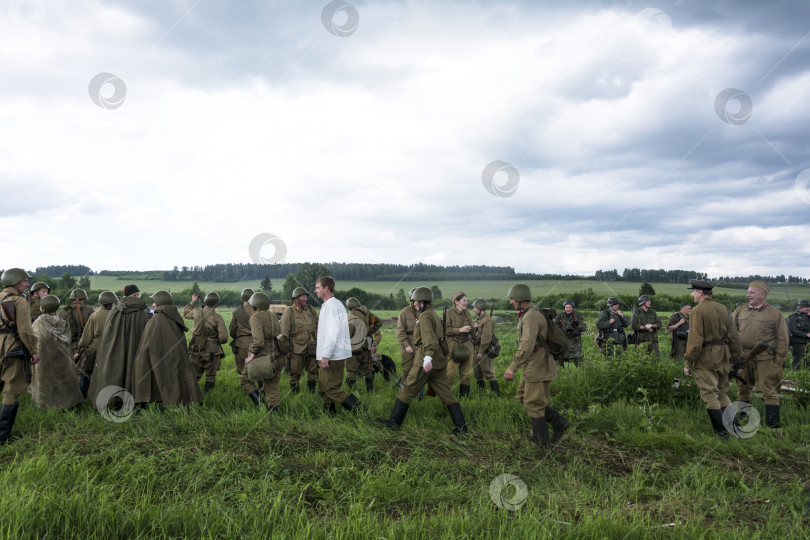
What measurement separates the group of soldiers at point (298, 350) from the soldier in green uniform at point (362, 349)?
18 centimetres

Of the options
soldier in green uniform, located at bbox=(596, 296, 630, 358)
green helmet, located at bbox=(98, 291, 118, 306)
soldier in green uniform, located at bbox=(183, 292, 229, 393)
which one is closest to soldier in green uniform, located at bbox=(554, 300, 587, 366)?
soldier in green uniform, located at bbox=(596, 296, 630, 358)

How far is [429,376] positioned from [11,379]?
5865 millimetres

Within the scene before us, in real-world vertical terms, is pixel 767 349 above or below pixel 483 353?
above

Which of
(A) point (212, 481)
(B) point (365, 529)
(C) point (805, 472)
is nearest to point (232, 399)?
(A) point (212, 481)

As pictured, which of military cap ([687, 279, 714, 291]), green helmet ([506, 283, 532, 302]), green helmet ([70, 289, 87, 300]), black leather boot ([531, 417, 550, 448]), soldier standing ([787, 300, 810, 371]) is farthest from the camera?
soldier standing ([787, 300, 810, 371])

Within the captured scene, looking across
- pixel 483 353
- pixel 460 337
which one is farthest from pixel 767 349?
pixel 460 337

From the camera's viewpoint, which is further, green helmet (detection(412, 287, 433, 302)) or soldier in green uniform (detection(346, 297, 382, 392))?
soldier in green uniform (detection(346, 297, 382, 392))

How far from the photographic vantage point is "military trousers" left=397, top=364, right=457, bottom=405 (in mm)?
6973

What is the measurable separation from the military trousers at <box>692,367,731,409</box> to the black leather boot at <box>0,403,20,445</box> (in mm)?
9863

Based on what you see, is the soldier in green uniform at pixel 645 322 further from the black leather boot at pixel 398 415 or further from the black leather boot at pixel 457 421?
the black leather boot at pixel 398 415

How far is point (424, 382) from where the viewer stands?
706 cm

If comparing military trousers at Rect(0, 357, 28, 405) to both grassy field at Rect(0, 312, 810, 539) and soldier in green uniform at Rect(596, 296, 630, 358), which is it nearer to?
grassy field at Rect(0, 312, 810, 539)

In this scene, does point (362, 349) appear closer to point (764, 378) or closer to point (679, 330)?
point (764, 378)

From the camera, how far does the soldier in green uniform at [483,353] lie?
1038 cm
